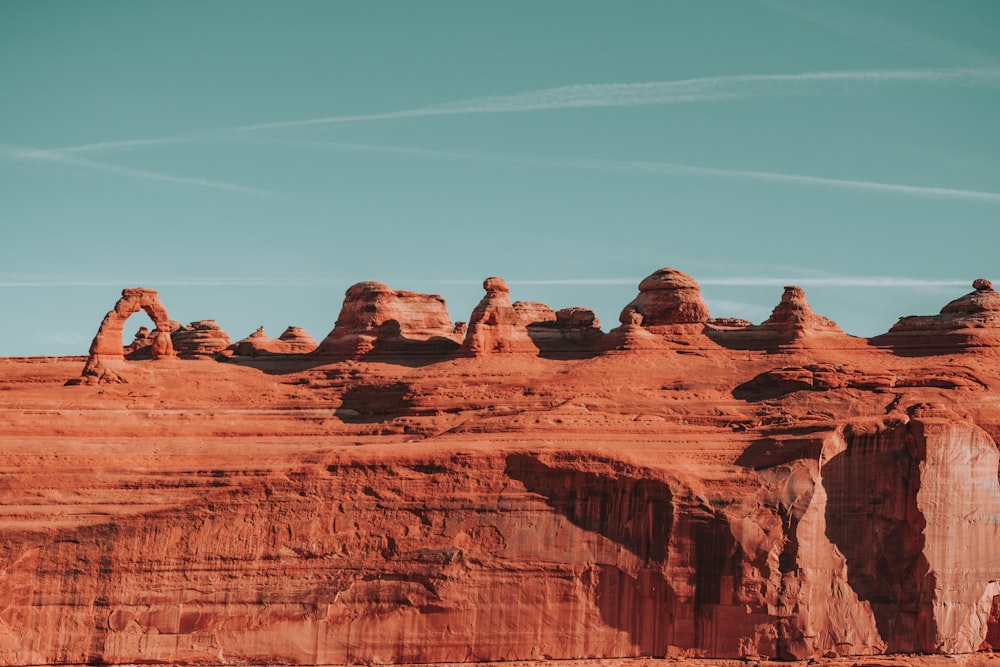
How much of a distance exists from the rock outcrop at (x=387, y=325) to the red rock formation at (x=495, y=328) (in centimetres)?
244

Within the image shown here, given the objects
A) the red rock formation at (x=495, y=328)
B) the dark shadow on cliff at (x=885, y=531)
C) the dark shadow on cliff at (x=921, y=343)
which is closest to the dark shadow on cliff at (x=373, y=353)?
the red rock formation at (x=495, y=328)

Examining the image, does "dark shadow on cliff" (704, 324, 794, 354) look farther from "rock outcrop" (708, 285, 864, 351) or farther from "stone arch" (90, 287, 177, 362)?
"stone arch" (90, 287, 177, 362)

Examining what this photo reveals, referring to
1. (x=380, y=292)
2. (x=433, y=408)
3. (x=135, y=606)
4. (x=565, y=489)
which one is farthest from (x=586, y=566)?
(x=380, y=292)

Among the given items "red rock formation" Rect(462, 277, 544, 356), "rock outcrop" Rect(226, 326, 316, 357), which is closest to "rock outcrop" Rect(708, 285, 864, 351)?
"red rock formation" Rect(462, 277, 544, 356)

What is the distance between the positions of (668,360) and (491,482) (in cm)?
1008

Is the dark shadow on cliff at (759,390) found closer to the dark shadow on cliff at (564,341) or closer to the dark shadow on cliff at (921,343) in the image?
Answer: the dark shadow on cliff at (921,343)

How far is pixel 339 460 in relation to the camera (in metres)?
42.9

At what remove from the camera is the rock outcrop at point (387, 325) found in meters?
53.2

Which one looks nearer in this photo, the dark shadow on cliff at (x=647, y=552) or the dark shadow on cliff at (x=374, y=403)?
the dark shadow on cliff at (x=647, y=552)

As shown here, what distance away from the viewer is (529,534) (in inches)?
1631

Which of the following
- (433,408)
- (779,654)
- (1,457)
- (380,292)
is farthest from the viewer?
(380,292)

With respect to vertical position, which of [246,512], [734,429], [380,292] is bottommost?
[246,512]

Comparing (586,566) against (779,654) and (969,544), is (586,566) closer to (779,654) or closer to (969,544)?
(779,654)

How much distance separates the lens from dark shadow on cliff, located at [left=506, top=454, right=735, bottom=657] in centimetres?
4094
